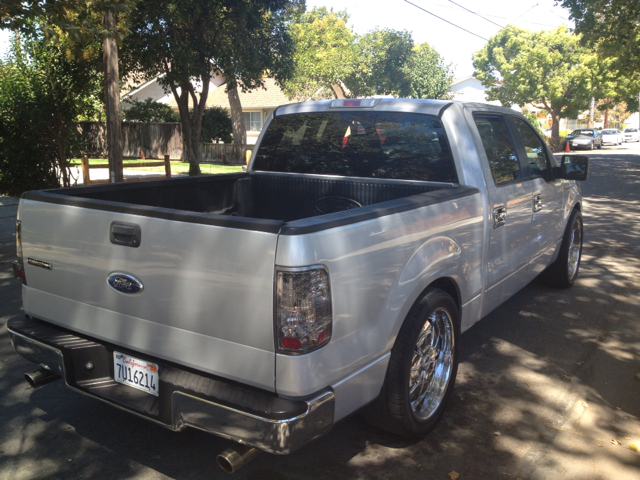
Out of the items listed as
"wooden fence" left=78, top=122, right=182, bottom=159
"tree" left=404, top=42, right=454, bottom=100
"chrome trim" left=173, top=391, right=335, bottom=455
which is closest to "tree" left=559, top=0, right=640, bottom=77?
"wooden fence" left=78, top=122, right=182, bottom=159

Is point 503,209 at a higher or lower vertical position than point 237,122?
lower

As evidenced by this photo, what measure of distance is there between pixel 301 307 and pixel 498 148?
2.80 m

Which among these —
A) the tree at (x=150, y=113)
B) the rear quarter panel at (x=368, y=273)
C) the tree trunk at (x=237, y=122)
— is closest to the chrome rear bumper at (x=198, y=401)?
the rear quarter panel at (x=368, y=273)

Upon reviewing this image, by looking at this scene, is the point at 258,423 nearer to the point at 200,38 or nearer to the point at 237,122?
the point at 200,38

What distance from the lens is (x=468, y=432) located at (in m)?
3.63

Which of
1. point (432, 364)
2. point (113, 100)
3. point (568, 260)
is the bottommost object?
point (432, 364)

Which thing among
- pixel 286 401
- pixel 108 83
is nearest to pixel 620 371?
pixel 286 401

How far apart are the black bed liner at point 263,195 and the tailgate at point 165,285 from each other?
0.13m

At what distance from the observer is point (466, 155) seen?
4.09 metres

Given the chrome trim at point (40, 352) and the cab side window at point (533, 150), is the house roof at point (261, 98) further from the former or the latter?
the chrome trim at point (40, 352)

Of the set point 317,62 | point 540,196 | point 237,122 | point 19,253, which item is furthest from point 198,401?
point 317,62

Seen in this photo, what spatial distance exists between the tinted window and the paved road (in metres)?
1.52

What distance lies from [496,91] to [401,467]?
58.4 m

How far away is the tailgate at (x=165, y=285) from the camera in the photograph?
97.0 inches
